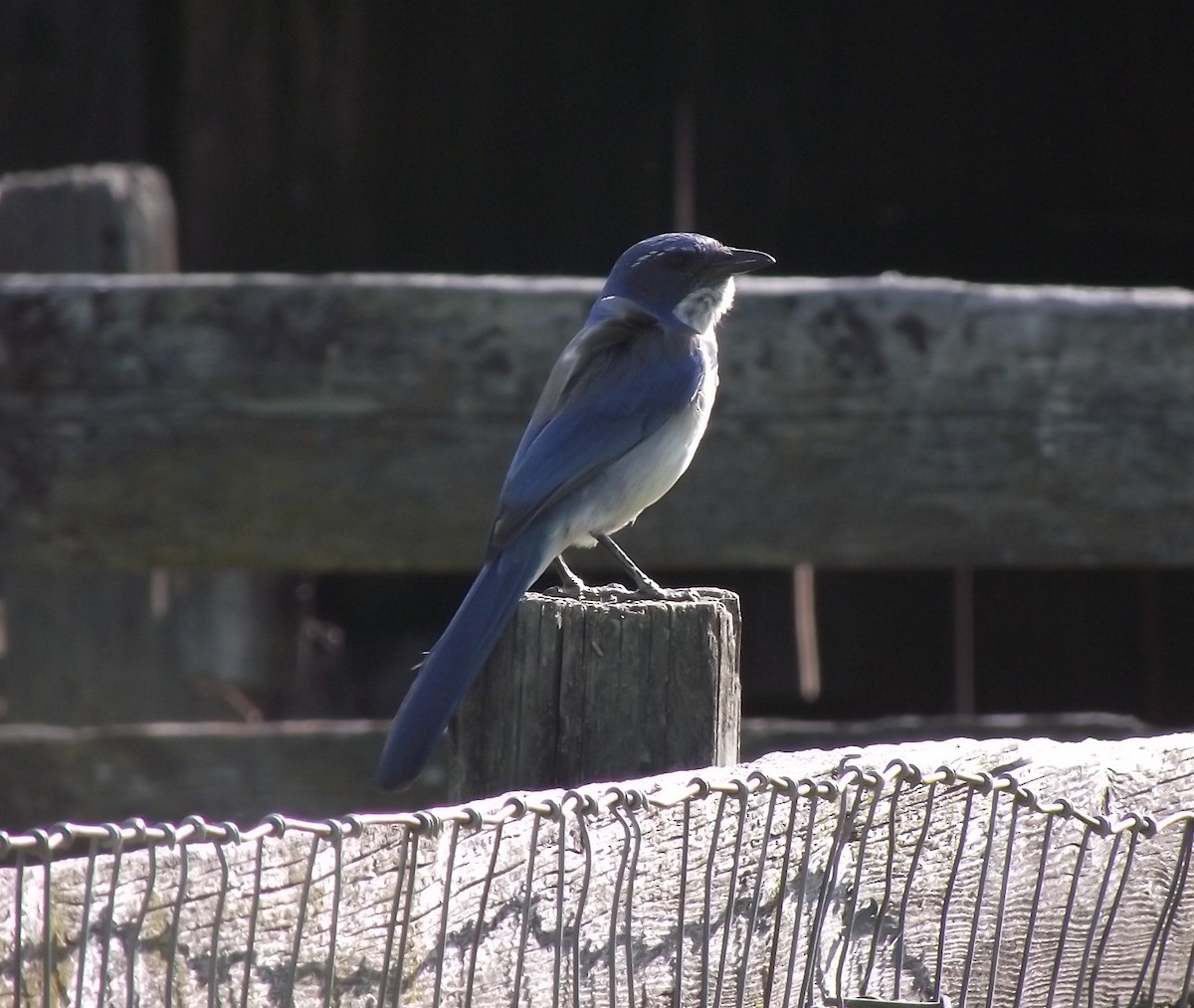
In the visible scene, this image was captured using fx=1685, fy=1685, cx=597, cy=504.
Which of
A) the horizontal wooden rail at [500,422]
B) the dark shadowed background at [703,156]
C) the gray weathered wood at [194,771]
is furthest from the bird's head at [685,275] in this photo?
the dark shadowed background at [703,156]

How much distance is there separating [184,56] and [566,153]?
1.59 meters

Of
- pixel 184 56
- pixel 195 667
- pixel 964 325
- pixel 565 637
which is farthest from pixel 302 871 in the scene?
pixel 184 56

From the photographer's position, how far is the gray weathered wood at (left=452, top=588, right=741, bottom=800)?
2.49 meters

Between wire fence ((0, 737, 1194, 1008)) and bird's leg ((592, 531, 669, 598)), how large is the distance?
46.1 inches

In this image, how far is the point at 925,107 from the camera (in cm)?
734

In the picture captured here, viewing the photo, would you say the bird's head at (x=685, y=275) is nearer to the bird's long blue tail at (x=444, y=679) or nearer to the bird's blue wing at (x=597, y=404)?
the bird's blue wing at (x=597, y=404)

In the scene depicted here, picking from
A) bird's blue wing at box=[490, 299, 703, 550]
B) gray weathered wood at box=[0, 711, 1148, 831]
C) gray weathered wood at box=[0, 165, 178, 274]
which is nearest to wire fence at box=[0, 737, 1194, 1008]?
bird's blue wing at box=[490, 299, 703, 550]

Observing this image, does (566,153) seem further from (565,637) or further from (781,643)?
(565,637)

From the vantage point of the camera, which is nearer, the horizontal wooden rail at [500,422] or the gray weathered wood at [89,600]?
the horizontal wooden rail at [500,422]

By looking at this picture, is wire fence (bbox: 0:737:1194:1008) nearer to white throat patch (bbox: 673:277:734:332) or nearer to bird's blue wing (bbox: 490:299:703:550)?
bird's blue wing (bbox: 490:299:703:550)

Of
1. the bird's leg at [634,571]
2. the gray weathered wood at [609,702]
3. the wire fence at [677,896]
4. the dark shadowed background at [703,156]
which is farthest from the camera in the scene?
the dark shadowed background at [703,156]

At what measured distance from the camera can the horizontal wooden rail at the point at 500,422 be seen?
3713mm

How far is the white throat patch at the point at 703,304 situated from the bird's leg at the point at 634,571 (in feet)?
2.10

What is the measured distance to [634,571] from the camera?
367 cm
